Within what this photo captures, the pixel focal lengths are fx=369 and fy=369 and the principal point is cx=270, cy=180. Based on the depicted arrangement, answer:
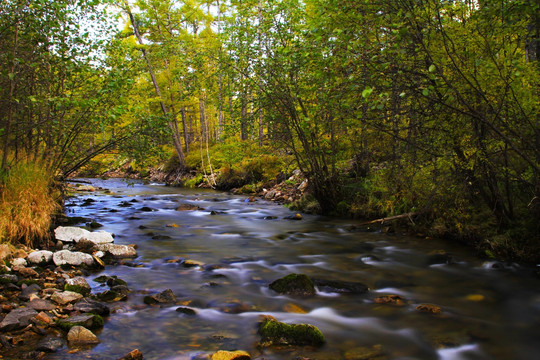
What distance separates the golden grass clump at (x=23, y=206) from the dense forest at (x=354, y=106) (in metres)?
0.03

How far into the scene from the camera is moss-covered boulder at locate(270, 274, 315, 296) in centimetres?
550

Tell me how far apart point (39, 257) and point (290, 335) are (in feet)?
15.3

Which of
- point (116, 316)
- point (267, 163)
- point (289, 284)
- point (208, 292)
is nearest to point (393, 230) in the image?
point (289, 284)

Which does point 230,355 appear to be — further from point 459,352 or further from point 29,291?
point 29,291

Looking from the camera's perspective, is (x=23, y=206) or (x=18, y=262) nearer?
(x=18, y=262)

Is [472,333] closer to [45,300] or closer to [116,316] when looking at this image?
[116,316]

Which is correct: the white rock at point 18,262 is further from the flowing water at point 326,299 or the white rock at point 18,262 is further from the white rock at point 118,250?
the white rock at point 118,250

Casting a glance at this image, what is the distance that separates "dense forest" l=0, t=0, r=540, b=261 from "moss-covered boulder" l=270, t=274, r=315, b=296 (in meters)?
2.80

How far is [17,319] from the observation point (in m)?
3.91

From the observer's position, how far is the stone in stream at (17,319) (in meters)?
3.78

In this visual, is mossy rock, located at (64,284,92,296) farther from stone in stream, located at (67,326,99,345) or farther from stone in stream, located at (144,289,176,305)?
stone in stream, located at (67,326,99,345)

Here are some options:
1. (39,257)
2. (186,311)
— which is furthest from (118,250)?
(186,311)

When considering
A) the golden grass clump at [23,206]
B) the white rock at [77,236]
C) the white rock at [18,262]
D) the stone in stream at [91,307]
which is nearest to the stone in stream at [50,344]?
the stone in stream at [91,307]

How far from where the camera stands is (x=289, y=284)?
561cm
